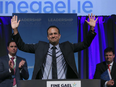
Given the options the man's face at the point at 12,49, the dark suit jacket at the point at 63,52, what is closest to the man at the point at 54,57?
the dark suit jacket at the point at 63,52

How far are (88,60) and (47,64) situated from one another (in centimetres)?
341

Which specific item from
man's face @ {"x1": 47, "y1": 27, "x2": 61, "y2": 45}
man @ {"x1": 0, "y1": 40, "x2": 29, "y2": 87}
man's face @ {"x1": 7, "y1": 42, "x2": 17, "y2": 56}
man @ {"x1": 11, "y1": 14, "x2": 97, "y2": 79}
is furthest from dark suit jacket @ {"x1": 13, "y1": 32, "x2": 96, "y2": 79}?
man's face @ {"x1": 7, "y1": 42, "x2": 17, "y2": 56}

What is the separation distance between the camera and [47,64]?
2787mm

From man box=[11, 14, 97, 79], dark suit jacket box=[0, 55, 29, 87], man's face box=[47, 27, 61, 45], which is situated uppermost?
man's face box=[47, 27, 61, 45]

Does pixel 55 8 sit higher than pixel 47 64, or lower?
higher

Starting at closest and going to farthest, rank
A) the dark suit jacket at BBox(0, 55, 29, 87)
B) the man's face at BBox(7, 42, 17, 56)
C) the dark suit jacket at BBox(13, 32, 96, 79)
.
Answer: the dark suit jacket at BBox(13, 32, 96, 79) < the dark suit jacket at BBox(0, 55, 29, 87) < the man's face at BBox(7, 42, 17, 56)

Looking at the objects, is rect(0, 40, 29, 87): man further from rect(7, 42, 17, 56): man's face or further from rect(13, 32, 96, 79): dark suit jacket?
rect(13, 32, 96, 79): dark suit jacket

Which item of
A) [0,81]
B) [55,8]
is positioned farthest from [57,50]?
[55,8]

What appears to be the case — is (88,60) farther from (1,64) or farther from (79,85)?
(79,85)

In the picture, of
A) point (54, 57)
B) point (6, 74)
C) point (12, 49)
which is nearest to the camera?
point (54, 57)

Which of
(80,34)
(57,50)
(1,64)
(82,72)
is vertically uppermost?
(80,34)

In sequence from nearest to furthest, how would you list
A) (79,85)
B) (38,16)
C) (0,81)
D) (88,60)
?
(79,85), (0,81), (38,16), (88,60)

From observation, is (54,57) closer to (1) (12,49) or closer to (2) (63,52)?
(2) (63,52)

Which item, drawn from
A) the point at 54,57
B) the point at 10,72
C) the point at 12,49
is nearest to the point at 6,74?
the point at 10,72
